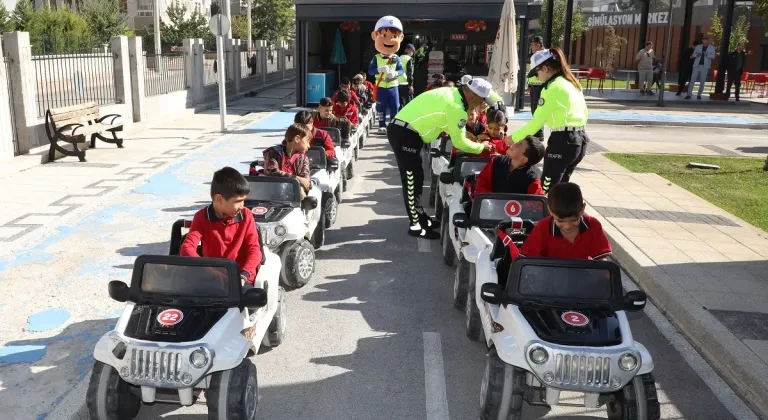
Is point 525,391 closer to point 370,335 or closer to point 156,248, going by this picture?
point 370,335

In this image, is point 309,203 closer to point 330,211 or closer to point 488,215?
point 488,215

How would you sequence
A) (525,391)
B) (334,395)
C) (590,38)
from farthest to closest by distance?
(590,38) → (334,395) → (525,391)

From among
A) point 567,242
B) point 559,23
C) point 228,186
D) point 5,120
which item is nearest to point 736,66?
point 559,23

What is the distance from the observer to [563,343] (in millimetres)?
4113

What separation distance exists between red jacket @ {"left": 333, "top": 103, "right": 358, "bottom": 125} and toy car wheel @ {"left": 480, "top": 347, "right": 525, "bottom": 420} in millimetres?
8995

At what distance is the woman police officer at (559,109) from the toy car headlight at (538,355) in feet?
12.0

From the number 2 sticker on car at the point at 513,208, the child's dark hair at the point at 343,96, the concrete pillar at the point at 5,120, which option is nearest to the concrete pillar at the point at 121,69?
the concrete pillar at the point at 5,120

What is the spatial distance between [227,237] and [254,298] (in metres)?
0.74

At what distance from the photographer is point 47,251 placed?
7.77 meters

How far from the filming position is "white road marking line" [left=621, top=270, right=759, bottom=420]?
479 cm

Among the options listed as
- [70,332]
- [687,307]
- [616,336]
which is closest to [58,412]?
[70,332]

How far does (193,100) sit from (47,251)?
15.2 m

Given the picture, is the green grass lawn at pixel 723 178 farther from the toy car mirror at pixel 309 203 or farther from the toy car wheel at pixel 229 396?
the toy car wheel at pixel 229 396

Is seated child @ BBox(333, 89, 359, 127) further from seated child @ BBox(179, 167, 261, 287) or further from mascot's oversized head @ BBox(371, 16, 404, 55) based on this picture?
seated child @ BBox(179, 167, 261, 287)
